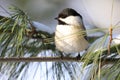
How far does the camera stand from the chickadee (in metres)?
1.02

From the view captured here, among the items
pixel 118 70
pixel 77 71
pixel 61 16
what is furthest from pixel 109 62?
pixel 61 16

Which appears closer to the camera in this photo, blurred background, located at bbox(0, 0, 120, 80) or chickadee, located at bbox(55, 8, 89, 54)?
chickadee, located at bbox(55, 8, 89, 54)

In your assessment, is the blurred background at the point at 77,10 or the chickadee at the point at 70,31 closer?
the chickadee at the point at 70,31

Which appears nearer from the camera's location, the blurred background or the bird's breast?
the bird's breast

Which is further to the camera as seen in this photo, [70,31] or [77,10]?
[77,10]

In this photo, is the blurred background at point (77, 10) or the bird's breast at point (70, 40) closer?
the bird's breast at point (70, 40)

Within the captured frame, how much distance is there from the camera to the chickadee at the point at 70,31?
1.02m

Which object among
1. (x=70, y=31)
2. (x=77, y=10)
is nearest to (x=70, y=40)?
(x=70, y=31)

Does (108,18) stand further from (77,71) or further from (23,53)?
(23,53)

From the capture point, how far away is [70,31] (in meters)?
1.03

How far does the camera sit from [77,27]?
1.04 m

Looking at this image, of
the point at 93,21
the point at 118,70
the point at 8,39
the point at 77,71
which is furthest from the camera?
the point at 93,21

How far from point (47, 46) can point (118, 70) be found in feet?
0.93

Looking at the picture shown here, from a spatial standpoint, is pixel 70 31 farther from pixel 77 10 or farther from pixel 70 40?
pixel 77 10
